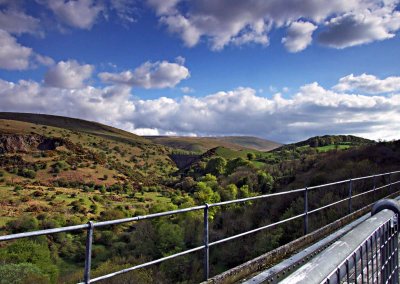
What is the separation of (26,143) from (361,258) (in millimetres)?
123339

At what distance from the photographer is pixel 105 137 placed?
157m

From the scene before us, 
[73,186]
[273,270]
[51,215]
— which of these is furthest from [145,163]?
[273,270]

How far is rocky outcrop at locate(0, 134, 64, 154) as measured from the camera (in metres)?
109

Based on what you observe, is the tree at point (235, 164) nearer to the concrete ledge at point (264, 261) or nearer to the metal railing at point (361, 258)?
the concrete ledge at point (264, 261)

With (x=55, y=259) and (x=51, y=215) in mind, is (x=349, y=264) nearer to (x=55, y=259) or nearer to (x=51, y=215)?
(x=55, y=259)

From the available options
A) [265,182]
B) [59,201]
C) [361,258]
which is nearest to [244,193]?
[265,182]

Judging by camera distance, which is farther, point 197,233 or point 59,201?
point 59,201

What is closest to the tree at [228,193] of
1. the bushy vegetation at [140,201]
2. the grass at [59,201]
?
the bushy vegetation at [140,201]

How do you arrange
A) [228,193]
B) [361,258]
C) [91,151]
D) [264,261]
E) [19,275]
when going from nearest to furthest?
1. [361,258]
2. [264,261]
3. [19,275]
4. [228,193]
5. [91,151]

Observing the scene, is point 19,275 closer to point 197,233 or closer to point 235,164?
point 197,233

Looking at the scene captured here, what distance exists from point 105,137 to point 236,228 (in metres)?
132

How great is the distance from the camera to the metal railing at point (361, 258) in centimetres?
146

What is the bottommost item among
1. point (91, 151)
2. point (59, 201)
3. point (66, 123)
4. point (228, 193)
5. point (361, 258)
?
point (59, 201)

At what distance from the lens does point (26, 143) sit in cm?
11325
